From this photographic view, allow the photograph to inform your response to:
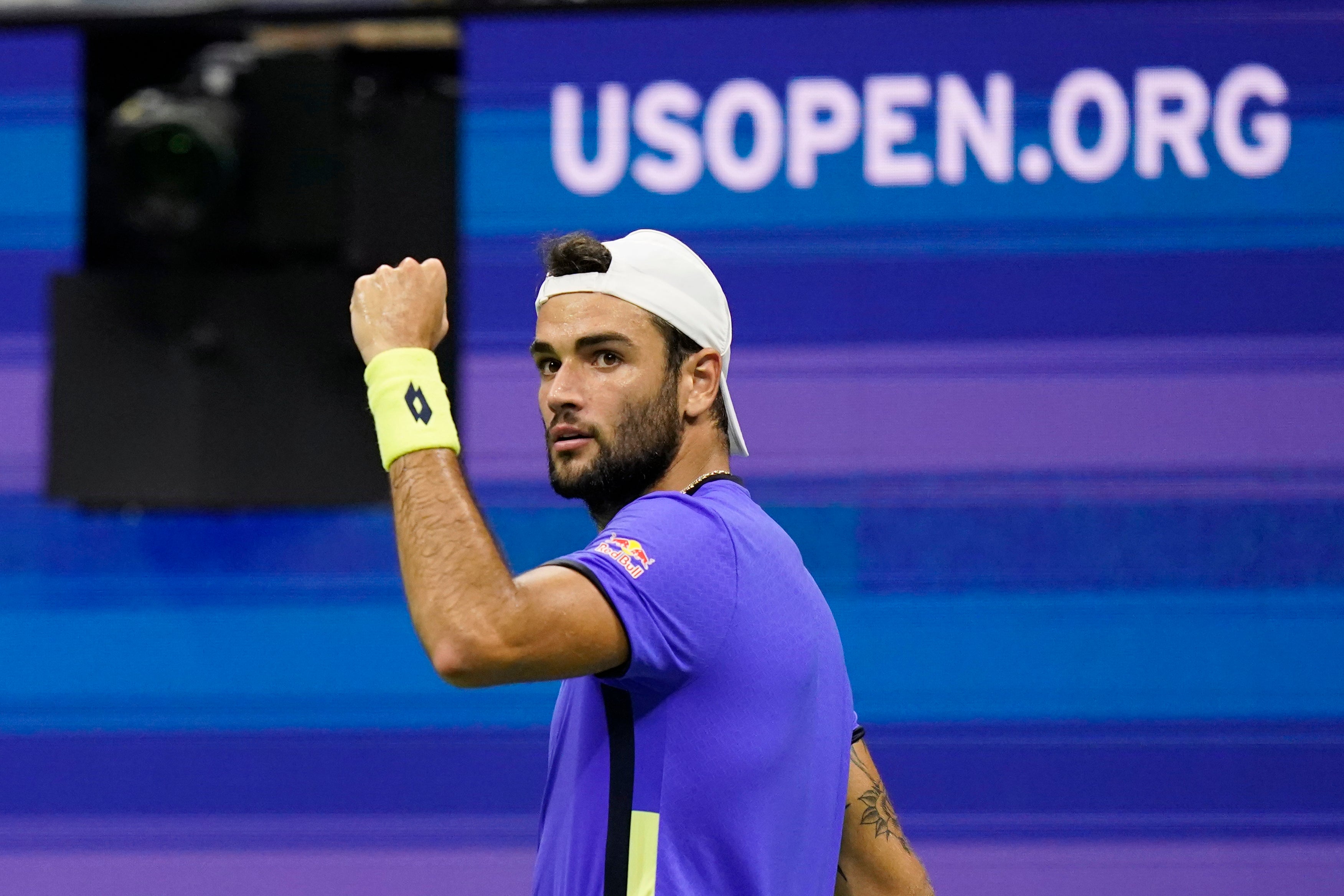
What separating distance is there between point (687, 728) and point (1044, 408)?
249cm

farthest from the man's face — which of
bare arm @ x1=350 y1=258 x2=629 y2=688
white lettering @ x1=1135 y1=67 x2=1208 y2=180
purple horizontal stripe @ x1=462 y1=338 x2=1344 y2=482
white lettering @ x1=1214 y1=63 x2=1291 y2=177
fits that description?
white lettering @ x1=1214 y1=63 x2=1291 y2=177

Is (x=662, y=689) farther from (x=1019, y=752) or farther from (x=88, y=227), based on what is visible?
(x=88, y=227)

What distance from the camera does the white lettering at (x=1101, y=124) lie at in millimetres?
4352

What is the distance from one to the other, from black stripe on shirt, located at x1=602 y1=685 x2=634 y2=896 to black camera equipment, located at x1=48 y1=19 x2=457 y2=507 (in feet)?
8.38

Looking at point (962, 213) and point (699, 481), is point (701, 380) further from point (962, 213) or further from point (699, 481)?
point (962, 213)

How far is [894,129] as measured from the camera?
441cm

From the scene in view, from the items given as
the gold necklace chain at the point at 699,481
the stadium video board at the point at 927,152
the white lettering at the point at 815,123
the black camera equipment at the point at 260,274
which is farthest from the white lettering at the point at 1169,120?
the gold necklace chain at the point at 699,481

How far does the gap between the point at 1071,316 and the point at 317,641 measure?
2.37 metres

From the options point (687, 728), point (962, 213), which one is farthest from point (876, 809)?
point (962, 213)

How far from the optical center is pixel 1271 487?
4.28 m

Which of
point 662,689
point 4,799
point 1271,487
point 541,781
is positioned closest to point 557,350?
point 662,689

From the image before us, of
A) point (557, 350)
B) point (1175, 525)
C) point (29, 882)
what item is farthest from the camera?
point (29, 882)

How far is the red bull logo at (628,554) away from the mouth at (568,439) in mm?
235

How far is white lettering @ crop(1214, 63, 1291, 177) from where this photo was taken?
170 inches
